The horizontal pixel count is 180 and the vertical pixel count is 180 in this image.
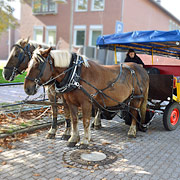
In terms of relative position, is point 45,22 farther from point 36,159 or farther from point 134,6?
point 36,159

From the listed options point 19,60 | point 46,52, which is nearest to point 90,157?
point 46,52

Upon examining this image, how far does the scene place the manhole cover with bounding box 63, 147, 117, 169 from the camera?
12.1 ft

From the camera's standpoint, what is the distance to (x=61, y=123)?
5969mm

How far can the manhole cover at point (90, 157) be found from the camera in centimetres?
368

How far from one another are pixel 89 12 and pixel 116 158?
16.1 m

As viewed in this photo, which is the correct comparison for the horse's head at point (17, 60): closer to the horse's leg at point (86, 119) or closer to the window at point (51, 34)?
the horse's leg at point (86, 119)

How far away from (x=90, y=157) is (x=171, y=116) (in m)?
2.85

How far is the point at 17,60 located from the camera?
4.48 metres

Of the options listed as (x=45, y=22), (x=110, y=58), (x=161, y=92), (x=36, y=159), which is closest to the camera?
(x=36, y=159)

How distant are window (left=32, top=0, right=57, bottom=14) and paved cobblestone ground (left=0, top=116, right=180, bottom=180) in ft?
54.4

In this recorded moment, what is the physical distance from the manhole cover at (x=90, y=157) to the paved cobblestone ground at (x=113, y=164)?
0.32 feet

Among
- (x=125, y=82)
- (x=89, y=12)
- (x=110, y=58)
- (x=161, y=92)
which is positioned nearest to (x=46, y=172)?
(x=125, y=82)

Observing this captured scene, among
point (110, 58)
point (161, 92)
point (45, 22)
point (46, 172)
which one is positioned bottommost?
point (46, 172)

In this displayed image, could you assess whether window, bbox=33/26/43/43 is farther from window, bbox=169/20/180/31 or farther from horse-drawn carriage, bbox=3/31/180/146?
horse-drawn carriage, bbox=3/31/180/146
